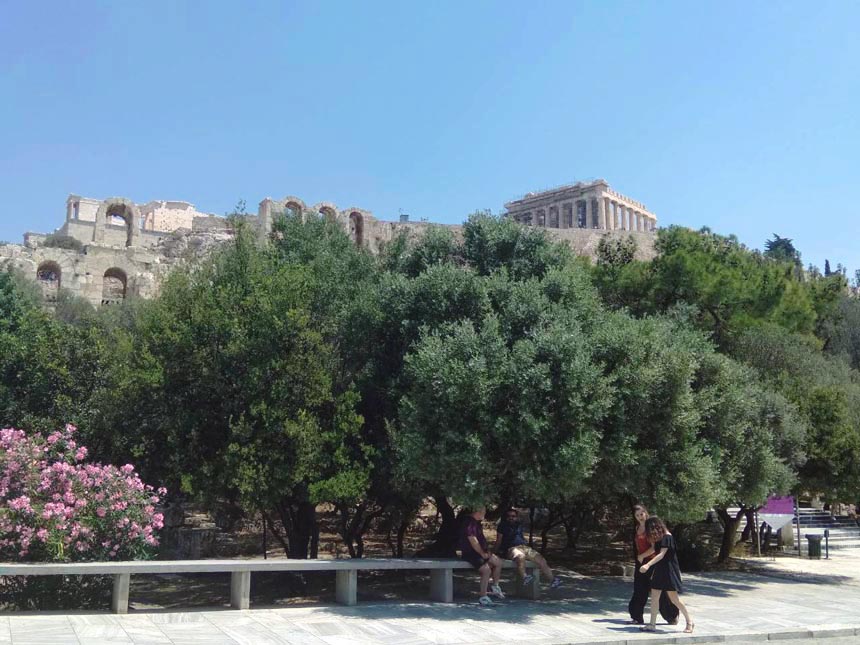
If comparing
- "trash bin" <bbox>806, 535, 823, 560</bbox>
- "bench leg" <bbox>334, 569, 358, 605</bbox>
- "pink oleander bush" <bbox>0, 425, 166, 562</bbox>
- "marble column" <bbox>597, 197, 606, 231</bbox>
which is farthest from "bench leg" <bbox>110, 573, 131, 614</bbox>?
"marble column" <bbox>597, 197, 606, 231</bbox>

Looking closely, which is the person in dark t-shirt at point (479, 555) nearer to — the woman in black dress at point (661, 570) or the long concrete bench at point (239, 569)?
the long concrete bench at point (239, 569)

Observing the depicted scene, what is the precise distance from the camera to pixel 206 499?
10.8 meters

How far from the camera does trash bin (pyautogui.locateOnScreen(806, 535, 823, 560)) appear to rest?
1889 centimetres

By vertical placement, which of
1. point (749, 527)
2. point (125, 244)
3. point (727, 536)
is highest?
point (125, 244)

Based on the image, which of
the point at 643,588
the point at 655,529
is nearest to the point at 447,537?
the point at 643,588

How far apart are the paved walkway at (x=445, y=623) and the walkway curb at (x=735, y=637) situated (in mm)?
15

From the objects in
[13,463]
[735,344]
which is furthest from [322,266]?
[735,344]

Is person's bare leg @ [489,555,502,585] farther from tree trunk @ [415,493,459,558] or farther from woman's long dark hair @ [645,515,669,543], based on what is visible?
tree trunk @ [415,493,459,558]

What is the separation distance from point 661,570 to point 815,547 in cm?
1279

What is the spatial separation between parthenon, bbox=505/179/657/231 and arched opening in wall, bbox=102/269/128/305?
153 ft

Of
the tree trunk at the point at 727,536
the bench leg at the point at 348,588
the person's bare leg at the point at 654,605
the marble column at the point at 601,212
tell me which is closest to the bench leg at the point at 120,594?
the bench leg at the point at 348,588

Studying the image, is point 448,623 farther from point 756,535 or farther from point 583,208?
point 583,208

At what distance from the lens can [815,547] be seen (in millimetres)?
18922

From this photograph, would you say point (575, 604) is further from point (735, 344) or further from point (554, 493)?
point (735, 344)
